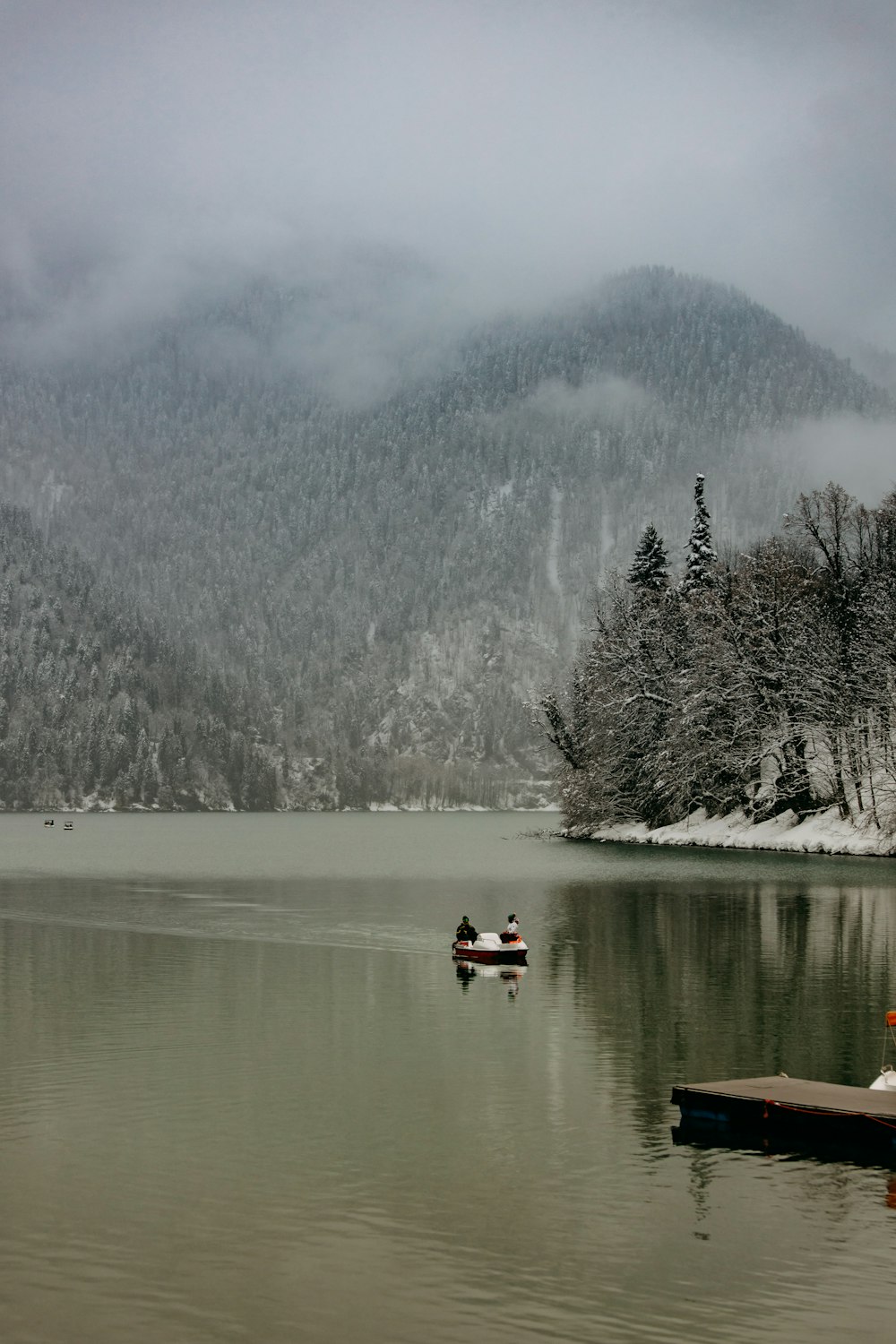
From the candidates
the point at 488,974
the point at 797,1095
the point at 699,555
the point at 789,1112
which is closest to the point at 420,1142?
the point at 789,1112

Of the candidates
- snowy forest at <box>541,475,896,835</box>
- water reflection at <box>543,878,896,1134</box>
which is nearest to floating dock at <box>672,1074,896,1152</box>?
water reflection at <box>543,878,896,1134</box>

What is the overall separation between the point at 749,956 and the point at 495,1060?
58.4 ft

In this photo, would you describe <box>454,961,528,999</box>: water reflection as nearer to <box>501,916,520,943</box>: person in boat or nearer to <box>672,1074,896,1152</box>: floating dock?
<box>501,916,520,943</box>: person in boat

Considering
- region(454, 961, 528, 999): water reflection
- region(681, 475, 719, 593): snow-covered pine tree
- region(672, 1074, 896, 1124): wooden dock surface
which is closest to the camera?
region(672, 1074, 896, 1124): wooden dock surface

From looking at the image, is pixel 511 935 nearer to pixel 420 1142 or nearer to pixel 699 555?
pixel 420 1142

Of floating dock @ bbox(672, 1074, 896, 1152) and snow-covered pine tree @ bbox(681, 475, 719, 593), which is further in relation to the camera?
snow-covered pine tree @ bbox(681, 475, 719, 593)

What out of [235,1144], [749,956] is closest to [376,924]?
[749,956]

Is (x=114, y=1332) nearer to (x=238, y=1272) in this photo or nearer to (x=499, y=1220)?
(x=238, y=1272)

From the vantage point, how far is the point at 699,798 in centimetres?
10769

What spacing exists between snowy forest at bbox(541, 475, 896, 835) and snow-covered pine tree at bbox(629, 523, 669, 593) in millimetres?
155

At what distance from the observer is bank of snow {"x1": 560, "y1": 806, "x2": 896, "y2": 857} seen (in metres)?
89.9

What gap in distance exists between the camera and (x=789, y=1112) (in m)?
23.5

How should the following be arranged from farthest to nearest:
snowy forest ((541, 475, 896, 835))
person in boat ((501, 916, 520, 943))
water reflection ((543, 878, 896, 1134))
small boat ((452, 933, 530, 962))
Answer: snowy forest ((541, 475, 896, 835)) → person in boat ((501, 916, 520, 943)) → small boat ((452, 933, 530, 962)) → water reflection ((543, 878, 896, 1134))

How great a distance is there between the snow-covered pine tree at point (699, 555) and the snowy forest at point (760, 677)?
15 cm
